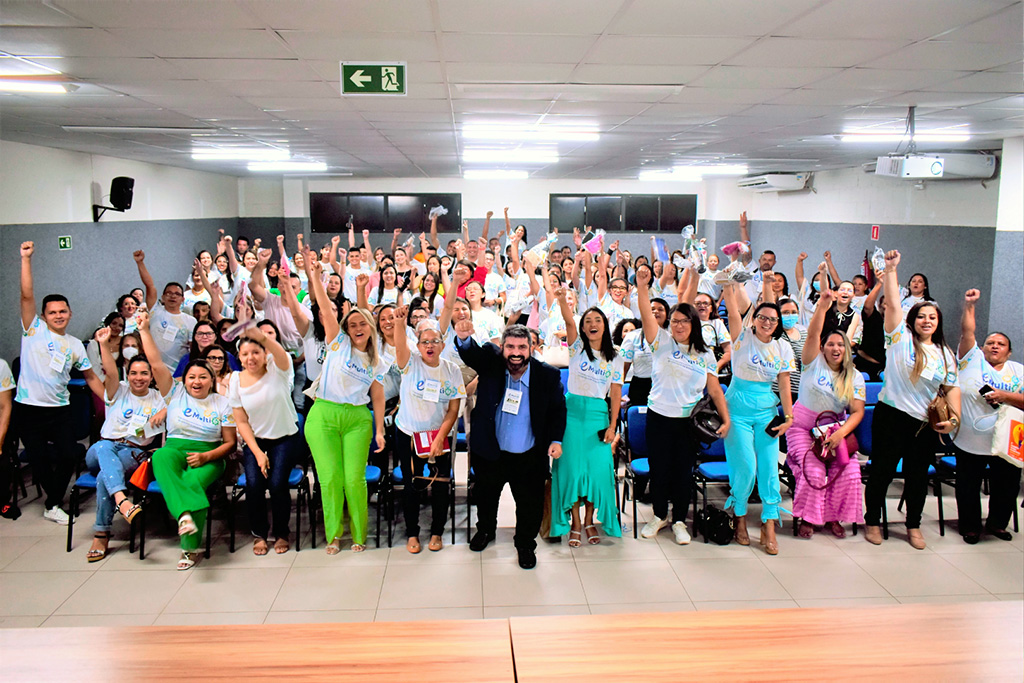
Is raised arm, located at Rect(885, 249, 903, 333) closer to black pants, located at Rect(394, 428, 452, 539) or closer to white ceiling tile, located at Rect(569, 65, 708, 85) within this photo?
white ceiling tile, located at Rect(569, 65, 708, 85)

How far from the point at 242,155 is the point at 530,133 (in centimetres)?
449

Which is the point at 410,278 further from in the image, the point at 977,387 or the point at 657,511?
the point at 977,387

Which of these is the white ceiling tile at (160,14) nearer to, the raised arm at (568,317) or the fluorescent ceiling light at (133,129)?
the raised arm at (568,317)

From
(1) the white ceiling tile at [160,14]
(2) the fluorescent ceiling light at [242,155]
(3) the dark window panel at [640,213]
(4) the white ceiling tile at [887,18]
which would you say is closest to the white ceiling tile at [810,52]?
(4) the white ceiling tile at [887,18]

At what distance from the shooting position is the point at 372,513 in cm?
498

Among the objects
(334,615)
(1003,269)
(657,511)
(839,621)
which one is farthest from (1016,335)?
(839,621)

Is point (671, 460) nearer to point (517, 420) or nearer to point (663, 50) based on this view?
point (517, 420)

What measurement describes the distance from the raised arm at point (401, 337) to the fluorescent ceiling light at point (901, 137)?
5.06m

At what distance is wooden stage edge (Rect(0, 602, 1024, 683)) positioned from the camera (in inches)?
35.8

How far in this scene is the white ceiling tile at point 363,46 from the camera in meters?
3.29

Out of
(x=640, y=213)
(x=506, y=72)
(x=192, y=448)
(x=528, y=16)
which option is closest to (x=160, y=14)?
(x=528, y=16)

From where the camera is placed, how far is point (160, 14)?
2906mm

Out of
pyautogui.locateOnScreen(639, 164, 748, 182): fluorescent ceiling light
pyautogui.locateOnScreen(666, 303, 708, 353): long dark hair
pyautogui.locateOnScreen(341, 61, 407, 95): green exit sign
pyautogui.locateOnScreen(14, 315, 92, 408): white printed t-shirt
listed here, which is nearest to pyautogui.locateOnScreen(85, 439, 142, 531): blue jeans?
pyautogui.locateOnScreen(14, 315, 92, 408): white printed t-shirt

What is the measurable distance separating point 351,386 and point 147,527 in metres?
1.89
